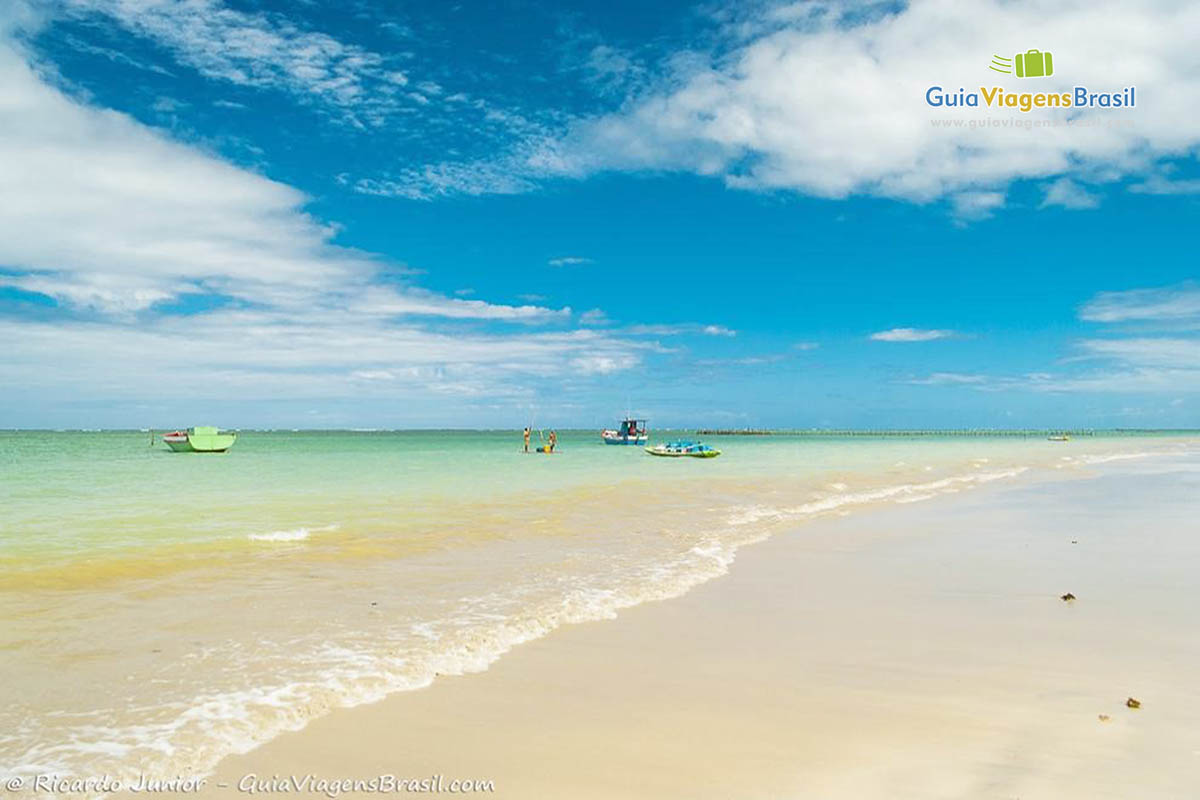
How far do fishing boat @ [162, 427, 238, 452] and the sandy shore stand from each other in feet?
234

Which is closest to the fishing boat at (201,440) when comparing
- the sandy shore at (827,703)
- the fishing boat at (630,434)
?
the fishing boat at (630,434)

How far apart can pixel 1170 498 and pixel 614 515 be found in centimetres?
1847

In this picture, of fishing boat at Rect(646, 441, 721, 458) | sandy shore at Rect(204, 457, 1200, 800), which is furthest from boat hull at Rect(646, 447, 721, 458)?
sandy shore at Rect(204, 457, 1200, 800)

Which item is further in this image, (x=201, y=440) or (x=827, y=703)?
(x=201, y=440)

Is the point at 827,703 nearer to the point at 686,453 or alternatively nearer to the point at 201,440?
the point at 686,453

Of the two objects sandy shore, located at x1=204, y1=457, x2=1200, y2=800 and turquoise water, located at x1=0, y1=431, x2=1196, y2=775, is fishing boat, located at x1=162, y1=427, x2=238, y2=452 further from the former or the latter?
sandy shore, located at x1=204, y1=457, x2=1200, y2=800

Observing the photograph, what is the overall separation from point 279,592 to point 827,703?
26.0ft

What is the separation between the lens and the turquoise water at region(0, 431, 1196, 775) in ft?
20.4

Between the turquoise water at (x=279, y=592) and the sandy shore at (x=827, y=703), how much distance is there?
755 millimetres

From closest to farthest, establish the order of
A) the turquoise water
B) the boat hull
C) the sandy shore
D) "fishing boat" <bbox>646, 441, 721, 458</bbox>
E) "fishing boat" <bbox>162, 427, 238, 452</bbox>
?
1. the sandy shore
2. the turquoise water
3. the boat hull
4. "fishing boat" <bbox>646, 441, 721, 458</bbox>
5. "fishing boat" <bbox>162, 427, 238, 452</bbox>

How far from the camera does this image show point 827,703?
→ 625 centimetres

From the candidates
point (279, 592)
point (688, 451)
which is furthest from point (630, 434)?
point (279, 592)

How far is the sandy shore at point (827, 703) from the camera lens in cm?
495

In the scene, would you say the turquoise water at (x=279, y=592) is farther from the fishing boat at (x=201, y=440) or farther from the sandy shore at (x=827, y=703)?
the fishing boat at (x=201, y=440)
